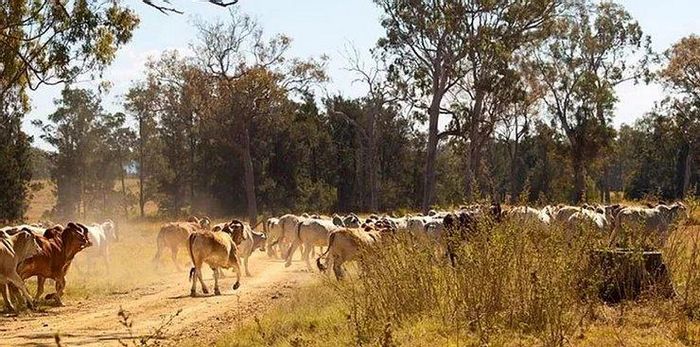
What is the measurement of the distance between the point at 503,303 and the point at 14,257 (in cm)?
923

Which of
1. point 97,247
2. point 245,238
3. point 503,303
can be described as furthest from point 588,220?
point 97,247

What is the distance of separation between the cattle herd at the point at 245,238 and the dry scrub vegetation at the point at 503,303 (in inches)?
19.2

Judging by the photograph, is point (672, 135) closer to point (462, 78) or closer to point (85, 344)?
point (462, 78)

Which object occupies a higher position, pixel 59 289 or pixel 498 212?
pixel 498 212

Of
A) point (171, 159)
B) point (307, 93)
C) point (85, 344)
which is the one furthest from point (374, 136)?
point (85, 344)

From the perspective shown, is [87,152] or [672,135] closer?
[672,135]

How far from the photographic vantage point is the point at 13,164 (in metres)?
48.1

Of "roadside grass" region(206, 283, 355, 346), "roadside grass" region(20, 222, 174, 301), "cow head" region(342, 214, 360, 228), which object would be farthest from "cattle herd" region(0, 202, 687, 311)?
"cow head" region(342, 214, 360, 228)

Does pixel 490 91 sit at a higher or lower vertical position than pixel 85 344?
higher

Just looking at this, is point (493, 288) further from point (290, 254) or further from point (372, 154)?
point (372, 154)

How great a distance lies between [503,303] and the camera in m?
9.83

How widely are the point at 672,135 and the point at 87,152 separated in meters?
48.5

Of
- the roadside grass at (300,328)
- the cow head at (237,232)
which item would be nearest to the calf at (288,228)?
the cow head at (237,232)

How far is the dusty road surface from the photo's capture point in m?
12.2
